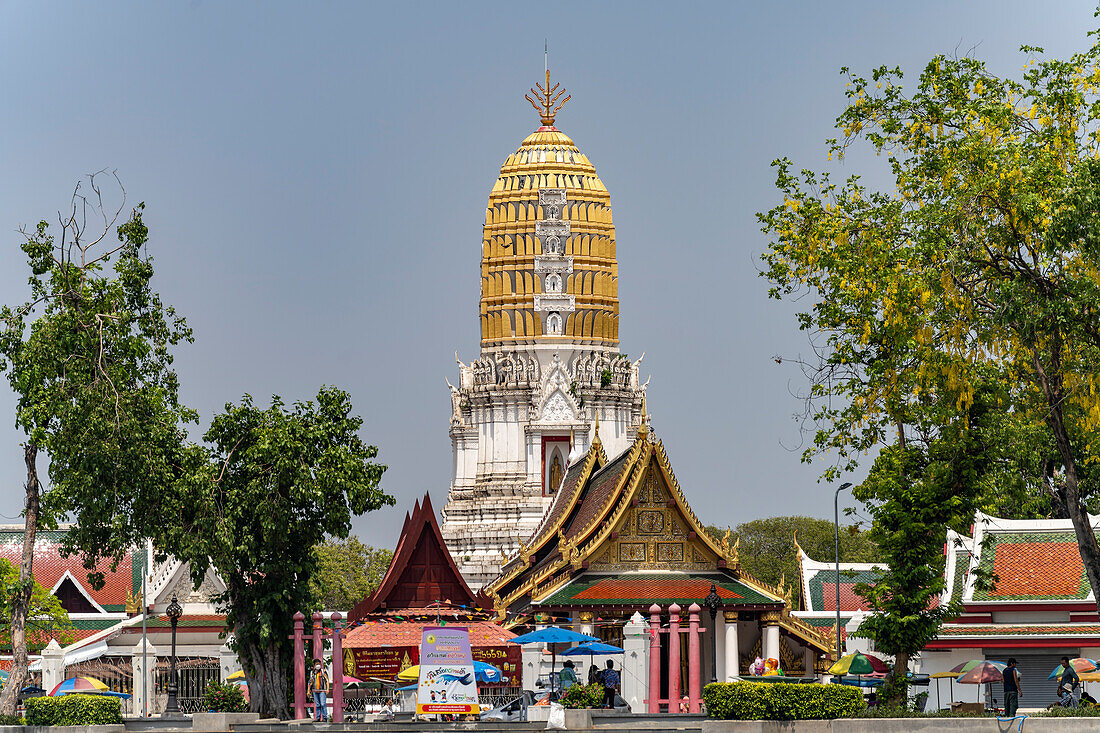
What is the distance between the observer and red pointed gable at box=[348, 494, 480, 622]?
47812 millimetres

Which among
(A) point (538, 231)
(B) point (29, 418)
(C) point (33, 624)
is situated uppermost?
(A) point (538, 231)

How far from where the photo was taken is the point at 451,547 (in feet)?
292

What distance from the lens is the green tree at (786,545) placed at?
99812mm

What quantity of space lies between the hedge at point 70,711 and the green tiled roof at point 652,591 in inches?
596

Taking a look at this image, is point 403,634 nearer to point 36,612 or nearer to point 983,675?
point 36,612

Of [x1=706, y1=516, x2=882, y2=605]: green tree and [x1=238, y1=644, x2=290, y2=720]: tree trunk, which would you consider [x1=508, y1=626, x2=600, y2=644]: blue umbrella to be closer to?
[x1=238, y1=644, x2=290, y2=720]: tree trunk

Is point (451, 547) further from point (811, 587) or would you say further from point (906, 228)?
point (906, 228)

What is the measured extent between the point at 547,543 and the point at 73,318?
63.6ft

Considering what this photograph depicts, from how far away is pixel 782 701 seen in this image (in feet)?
109

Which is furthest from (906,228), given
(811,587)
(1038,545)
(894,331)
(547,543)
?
(811,587)

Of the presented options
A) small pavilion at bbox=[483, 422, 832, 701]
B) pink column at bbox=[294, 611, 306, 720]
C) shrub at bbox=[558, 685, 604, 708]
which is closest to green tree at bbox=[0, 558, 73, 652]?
pink column at bbox=[294, 611, 306, 720]

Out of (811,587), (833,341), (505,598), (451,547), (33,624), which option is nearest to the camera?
(833,341)

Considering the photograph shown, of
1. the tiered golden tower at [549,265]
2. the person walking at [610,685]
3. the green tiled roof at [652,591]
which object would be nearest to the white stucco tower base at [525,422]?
the tiered golden tower at [549,265]

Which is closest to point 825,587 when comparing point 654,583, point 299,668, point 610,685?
point 654,583
